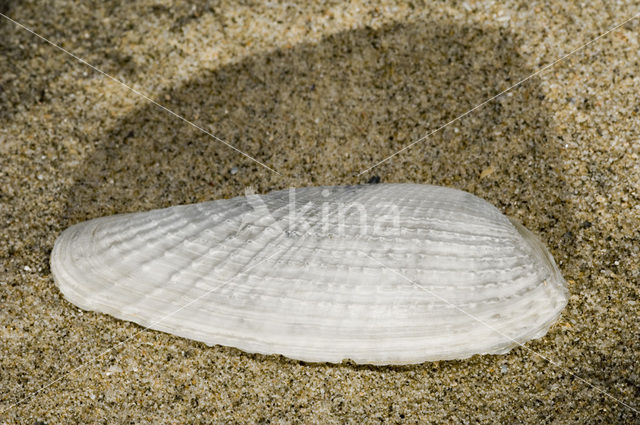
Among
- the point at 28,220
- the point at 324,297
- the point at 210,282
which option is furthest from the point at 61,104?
the point at 324,297

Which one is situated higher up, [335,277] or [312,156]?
[312,156]

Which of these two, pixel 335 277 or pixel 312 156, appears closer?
pixel 335 277

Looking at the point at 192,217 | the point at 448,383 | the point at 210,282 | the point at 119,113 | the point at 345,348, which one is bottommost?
the point at 448,383

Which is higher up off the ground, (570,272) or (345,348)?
(570,272)

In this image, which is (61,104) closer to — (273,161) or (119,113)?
(119,113)
